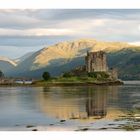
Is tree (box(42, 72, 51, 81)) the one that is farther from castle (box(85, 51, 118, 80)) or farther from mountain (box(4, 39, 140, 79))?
castle (box(85, 51, 118, 80))

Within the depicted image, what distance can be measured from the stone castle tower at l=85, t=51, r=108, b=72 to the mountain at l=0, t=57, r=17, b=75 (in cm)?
273

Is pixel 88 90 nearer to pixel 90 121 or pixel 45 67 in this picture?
pixel 45 67

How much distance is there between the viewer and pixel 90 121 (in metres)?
15.9

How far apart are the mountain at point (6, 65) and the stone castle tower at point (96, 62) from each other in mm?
2725

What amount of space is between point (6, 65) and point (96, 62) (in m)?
4.06

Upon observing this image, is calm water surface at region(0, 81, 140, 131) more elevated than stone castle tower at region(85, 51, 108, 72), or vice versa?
stone castle tower at region(85, 51, 108, 72)

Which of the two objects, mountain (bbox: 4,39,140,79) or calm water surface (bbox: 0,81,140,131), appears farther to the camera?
mountain (bbox: 4,39,140,79)

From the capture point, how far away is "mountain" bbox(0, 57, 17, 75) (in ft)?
53.6

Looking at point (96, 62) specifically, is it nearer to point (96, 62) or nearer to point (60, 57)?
point (96, 62)

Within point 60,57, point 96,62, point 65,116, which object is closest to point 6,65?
point 65,116

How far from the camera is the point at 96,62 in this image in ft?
63.8

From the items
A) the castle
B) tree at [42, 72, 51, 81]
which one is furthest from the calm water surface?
the castle

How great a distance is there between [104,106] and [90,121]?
4660 mm
